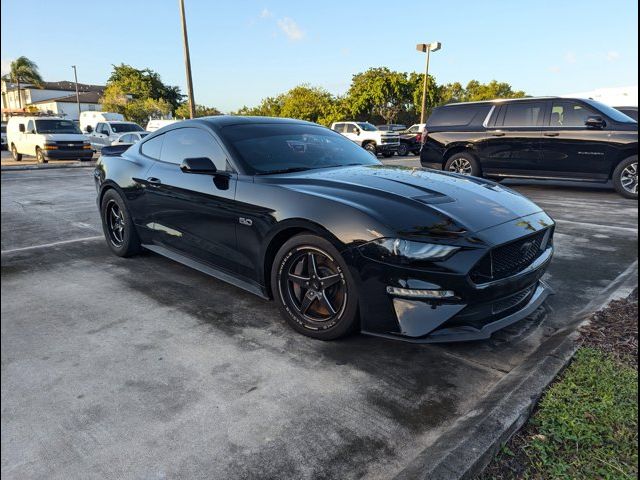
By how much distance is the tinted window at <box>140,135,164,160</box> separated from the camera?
14.9ft

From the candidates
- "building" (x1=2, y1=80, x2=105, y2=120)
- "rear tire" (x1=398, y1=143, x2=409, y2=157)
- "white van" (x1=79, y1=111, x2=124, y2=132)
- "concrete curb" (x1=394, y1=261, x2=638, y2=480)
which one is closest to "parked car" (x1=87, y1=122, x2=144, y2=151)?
"white van" (x1=79, y1=111, x2=124, y2=132)

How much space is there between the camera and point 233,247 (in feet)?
11.6

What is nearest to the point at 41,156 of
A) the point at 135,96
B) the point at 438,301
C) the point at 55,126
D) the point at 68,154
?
the point at 68,154

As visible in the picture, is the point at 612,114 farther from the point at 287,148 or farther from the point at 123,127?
the point at 123,127

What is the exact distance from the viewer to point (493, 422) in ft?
6.94

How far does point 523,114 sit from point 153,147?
777 cm

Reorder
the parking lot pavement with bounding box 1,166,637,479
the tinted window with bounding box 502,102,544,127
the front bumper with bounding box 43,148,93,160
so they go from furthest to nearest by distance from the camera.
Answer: the front bumper with bounding box 43,148,93,160, the tinted window with bounding box 502,102,544,127, the parking lot pavement with bounding box 1,166,637,479

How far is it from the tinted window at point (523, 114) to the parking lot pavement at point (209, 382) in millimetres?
5873

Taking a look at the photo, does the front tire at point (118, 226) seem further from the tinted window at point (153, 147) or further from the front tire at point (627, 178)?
the front tire at point (627, 178)

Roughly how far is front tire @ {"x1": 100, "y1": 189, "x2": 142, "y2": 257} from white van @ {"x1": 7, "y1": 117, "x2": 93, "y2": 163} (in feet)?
48.4

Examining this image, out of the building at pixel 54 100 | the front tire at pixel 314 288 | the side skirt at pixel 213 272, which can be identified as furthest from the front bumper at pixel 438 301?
the building at pixel 54 100

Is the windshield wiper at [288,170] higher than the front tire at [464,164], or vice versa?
the windshield wiper at [288,170]

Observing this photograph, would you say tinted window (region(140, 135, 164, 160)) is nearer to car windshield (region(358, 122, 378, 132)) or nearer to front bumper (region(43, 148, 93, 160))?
front bumper (region(43, 148, 93, 160))

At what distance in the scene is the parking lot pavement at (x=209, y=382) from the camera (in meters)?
2.00
